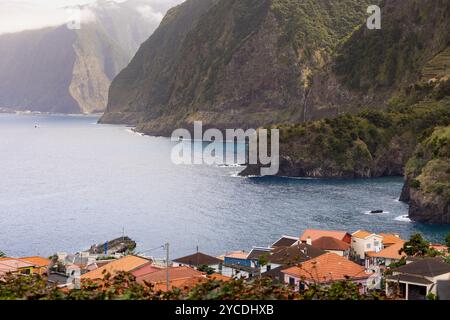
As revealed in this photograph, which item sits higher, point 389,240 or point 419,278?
point 419,278

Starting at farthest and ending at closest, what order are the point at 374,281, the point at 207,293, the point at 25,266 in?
the point at 25,266
the point at 374,281
the point at 207,293

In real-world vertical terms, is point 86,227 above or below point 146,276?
below

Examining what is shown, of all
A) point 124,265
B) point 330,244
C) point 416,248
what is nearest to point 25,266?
point 124,265

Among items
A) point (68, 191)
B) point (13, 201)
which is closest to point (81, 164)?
point (68, 191)

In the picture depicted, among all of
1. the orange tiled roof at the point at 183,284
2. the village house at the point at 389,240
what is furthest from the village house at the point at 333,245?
the orange tiled roof at the point at 183,284

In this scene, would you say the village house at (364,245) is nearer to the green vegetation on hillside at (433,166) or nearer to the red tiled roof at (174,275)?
the red tiled roof at (174,275)

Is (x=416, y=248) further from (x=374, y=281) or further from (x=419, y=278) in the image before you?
(x=419, y=278)
